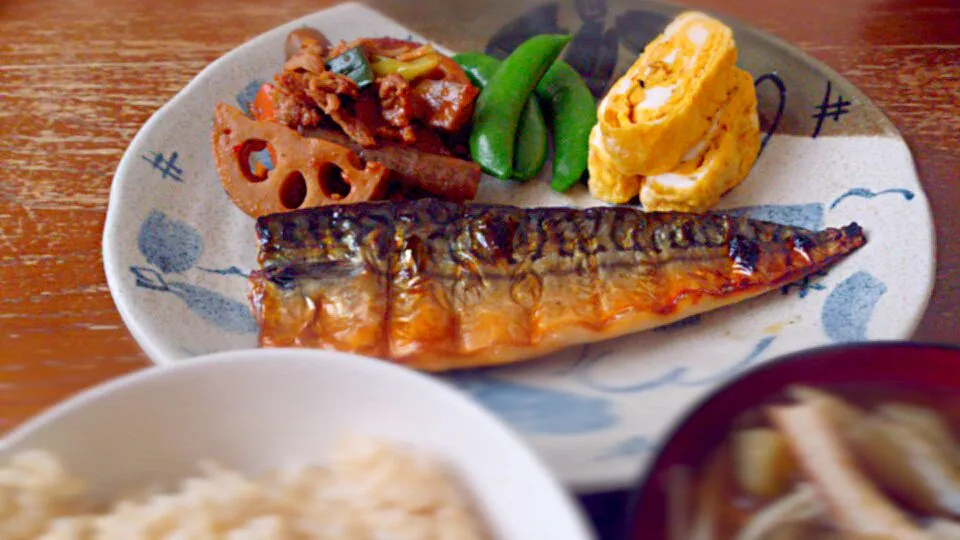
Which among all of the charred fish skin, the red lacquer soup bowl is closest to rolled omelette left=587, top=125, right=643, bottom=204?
the charred fish skin

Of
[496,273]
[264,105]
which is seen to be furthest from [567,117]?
[264,105]

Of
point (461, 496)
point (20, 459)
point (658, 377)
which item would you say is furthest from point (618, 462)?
point (20, 459)

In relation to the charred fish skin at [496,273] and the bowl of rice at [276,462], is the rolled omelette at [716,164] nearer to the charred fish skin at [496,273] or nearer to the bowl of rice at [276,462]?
the charred fish skin at [496,273]

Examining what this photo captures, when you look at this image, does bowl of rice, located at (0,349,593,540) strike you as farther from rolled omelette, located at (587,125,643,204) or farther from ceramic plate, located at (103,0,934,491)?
rolled omelette, located at (587,125,643,204)

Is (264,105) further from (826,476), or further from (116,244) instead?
(826,476)

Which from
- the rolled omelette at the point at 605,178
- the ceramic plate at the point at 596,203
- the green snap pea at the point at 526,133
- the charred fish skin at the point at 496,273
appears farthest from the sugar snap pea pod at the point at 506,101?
the charred fish skin at the point at 496,273

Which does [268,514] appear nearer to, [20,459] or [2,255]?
[20,459]
